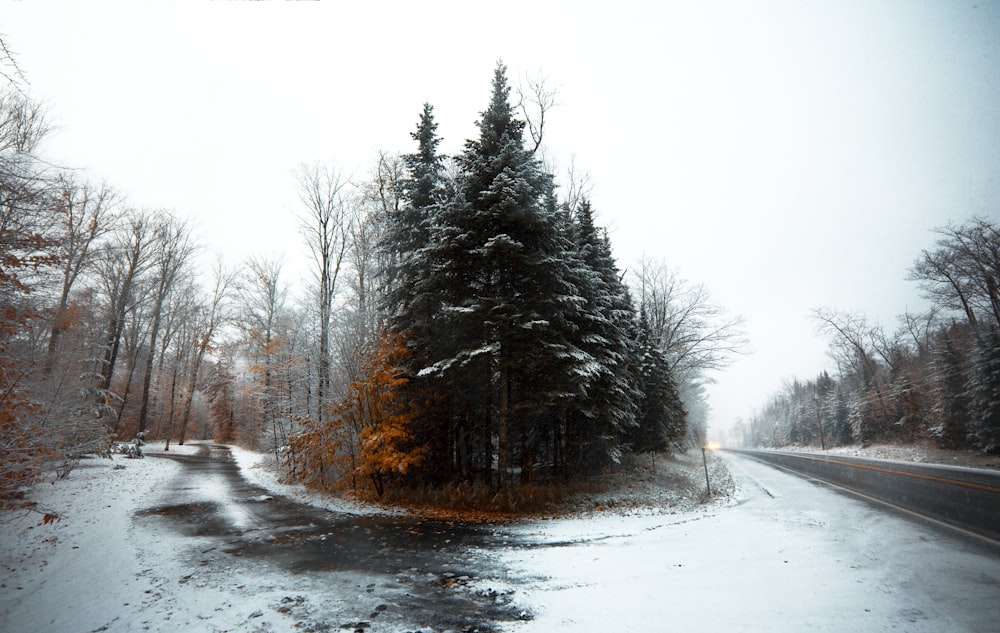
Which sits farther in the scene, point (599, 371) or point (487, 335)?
point (599, 371)

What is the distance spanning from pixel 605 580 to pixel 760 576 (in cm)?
183

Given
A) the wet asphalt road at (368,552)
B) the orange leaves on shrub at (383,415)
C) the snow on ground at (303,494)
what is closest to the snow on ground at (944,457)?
the wet asphalt road at (368,552)

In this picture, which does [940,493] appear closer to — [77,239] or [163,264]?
[77,239]

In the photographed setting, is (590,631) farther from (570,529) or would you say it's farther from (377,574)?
(570,529)

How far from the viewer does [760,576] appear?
4.86 m

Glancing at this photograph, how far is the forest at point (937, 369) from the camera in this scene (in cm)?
2161

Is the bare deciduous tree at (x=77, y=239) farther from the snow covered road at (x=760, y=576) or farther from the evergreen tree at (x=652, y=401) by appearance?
the evergreen tree at (x=652, y=401)

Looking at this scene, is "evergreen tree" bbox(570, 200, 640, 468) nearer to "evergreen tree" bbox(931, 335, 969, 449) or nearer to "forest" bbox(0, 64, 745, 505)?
"forest" bbox(0, 64, 745, 505)

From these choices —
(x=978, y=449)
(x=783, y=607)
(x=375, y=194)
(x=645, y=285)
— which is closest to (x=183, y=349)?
(x=375, y=194)

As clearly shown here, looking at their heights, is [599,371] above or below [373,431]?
above

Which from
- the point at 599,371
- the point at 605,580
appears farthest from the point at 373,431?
the point at 605,580

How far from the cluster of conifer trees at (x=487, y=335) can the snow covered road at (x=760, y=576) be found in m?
4.21

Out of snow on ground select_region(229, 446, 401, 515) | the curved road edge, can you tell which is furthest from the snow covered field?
snow on ground select_region(229, 446, 401, 515)

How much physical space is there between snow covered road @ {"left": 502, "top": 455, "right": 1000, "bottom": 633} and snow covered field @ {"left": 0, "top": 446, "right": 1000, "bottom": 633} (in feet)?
0.07
